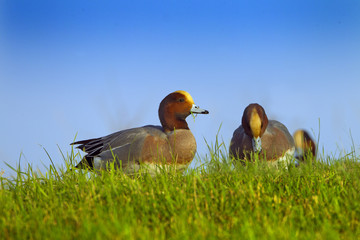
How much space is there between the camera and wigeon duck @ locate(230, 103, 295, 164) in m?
5.63

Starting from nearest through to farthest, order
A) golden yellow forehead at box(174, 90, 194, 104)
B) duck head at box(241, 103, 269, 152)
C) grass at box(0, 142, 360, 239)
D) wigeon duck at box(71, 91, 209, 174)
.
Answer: grass at box(0, 142, 360, 239) < wigeon duck at box(71, 91, 209, 174) < duck head at box(241, 103, 269, 152) < golden yellow forehead at box(174, 90, 194, 104)

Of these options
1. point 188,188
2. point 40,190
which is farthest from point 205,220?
point 40,190

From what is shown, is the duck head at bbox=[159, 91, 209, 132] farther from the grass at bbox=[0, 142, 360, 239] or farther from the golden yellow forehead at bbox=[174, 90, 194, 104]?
the grass at bbox=[0, 142, 360, 239]

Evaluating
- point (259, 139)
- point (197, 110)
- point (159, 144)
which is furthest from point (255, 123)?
point (159, 144)

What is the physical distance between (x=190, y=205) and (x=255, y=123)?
2119 mm

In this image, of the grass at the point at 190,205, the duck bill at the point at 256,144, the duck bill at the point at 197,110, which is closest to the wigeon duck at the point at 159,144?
the duck bill at the point at 197,110

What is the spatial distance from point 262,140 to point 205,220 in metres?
2.63

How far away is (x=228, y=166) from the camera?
4.80m

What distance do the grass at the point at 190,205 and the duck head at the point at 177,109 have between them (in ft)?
3.27

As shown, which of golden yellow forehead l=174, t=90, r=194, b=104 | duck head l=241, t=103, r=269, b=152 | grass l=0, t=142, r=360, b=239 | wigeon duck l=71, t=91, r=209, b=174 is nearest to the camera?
grass l=0, t=142, r=360, b=239

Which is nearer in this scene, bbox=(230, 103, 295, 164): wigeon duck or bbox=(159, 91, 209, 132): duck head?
bbox=(230, 103, 295, 164): wigeon duck

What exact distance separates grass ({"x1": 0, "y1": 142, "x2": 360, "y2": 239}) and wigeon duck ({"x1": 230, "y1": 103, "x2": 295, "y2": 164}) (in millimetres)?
711

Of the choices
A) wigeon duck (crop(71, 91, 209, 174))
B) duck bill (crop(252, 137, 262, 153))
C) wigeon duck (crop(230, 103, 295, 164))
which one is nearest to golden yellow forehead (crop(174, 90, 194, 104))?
wigeon duck (crop(71, 91, 209, 174))

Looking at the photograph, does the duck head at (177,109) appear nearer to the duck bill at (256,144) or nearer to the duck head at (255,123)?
the duck head at (255,123)
